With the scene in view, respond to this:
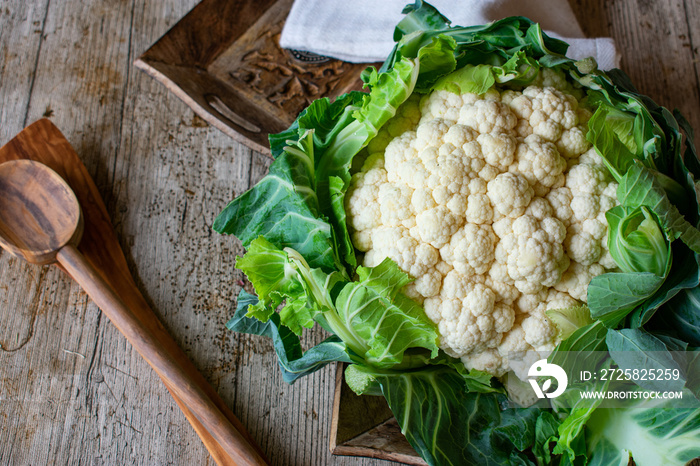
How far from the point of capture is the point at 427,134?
109 centimetres

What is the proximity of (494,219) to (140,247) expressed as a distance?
1013mm

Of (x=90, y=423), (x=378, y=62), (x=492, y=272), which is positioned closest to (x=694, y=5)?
(x=378, y=62)

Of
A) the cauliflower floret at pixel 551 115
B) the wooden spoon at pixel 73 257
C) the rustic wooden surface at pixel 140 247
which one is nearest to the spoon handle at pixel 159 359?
the wooden spoon at pixel 73 257

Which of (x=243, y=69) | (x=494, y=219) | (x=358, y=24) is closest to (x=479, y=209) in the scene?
(x=494, y=219)

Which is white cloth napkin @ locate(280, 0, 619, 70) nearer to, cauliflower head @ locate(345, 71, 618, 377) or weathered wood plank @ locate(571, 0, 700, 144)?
weathered wood plank @ locate(571, 0, 700, 144)

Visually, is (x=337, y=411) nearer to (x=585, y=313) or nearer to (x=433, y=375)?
(x=433, y=375)

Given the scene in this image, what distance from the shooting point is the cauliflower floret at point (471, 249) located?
40.4 inches

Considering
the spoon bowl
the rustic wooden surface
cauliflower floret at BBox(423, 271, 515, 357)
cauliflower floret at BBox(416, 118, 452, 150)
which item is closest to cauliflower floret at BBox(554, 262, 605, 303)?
cauliflower floret at BBox(423, 271, 515, 357)

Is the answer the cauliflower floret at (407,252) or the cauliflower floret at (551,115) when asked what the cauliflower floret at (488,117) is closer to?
the cauliflower floret at (551,115)

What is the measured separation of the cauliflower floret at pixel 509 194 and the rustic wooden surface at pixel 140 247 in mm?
656

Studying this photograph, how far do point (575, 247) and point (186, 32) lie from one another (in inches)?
50.5

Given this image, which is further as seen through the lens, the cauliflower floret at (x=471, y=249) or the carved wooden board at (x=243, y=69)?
the carved wooden board at (x=243, y=69)

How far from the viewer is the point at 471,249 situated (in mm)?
1024

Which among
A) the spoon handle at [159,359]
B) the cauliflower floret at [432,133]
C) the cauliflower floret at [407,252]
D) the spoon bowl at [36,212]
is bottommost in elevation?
the spoon handle at [159,359]
